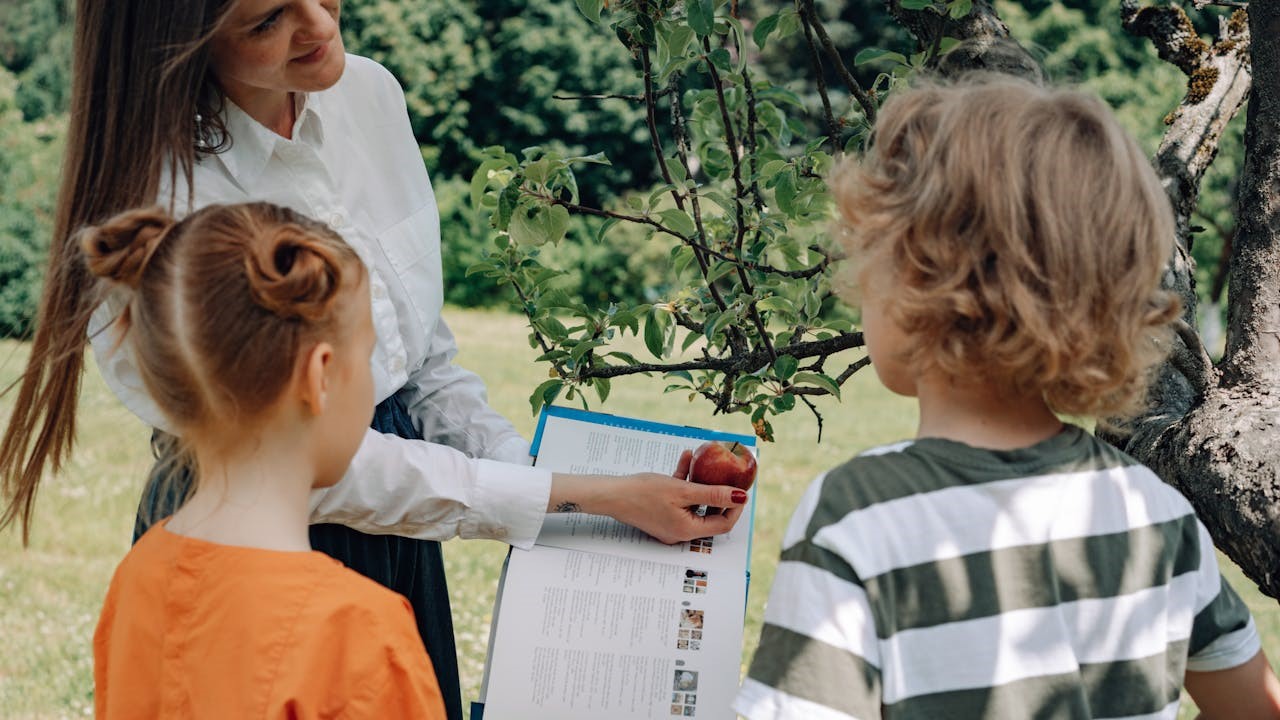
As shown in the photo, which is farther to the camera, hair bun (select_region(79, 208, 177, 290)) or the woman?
the woman

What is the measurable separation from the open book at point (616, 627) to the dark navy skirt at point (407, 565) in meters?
0.20

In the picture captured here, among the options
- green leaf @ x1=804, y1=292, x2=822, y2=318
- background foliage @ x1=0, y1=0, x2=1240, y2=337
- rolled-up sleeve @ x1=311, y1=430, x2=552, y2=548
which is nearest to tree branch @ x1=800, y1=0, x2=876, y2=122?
green leaf @ x1=804, y1=292, x2=822, y2=318

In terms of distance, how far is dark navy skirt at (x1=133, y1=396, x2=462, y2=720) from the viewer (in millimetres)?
1730

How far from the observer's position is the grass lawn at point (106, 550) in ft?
11.9

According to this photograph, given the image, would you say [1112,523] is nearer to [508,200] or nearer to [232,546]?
[232,546]

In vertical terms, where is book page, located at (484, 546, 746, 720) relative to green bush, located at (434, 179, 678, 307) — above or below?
above

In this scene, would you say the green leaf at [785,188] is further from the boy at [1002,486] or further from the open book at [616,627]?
the boy at [1002,486]

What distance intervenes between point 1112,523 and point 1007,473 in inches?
4.8

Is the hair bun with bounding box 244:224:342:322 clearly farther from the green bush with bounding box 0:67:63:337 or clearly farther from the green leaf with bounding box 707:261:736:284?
the green bush with bounding box 0:67:63:337

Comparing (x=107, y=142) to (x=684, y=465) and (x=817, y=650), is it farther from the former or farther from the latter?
(x=817, y=650)

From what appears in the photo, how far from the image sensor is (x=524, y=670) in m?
1.57

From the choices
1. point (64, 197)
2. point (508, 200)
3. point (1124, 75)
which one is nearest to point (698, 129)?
point (508, 200)

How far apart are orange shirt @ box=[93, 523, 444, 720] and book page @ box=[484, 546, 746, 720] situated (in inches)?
11.7

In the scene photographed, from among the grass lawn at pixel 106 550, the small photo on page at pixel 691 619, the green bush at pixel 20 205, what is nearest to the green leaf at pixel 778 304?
the small photo on page at pixel 691 619
